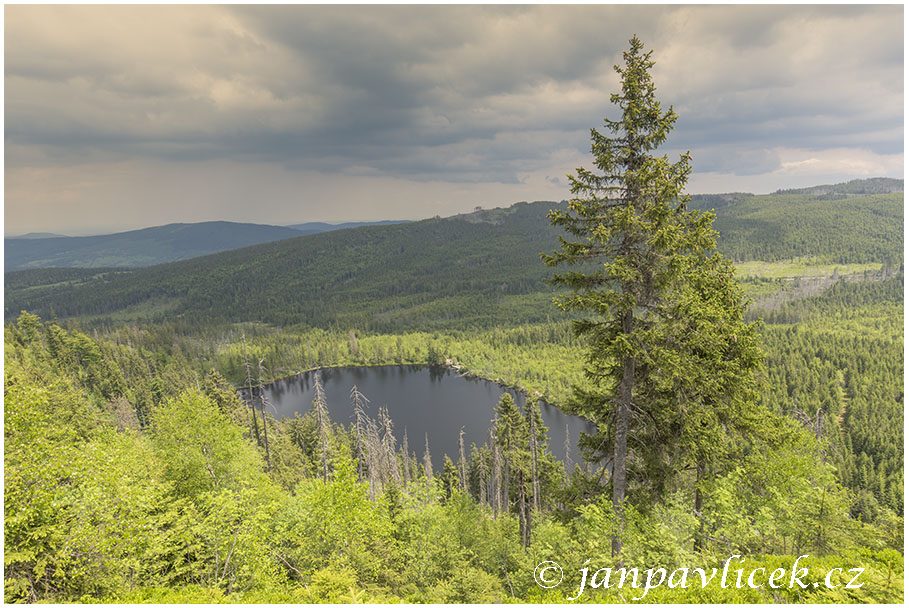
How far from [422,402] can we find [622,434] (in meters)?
107

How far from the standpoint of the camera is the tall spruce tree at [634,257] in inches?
463

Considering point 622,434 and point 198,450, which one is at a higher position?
point 622,434

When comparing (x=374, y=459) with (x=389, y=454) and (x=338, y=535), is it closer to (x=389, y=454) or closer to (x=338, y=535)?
(x=389, y=454)

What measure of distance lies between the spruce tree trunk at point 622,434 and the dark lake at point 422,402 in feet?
199

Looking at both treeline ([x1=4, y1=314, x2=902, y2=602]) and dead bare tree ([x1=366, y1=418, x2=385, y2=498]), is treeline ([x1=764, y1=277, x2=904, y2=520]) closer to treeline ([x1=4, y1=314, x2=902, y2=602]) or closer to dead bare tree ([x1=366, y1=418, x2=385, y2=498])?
treeline ([x1=4, y1=314, x2=902, y2=602])

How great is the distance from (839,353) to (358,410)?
150622 millimetres

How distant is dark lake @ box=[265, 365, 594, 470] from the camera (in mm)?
91688

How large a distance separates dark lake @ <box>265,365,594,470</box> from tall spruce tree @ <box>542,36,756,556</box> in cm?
6230

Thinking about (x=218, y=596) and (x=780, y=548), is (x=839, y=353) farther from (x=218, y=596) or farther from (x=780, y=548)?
(x=218, y=596)

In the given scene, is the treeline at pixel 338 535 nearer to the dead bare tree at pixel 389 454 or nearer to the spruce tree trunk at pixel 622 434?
the spruce tree trunk at pixel 622 434

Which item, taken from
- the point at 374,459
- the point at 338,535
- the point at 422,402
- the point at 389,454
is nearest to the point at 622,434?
the point at 338,535

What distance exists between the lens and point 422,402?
11662 centimetres

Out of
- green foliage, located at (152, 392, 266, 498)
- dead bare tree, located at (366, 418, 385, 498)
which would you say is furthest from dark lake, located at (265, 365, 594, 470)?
green foliage, located at (152, 392, 266, 498)

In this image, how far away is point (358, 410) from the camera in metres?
31.3
